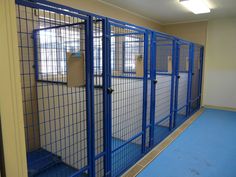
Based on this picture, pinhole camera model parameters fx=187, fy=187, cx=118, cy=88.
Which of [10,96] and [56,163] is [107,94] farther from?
[56,163]

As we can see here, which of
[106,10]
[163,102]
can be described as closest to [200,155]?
[163,102]

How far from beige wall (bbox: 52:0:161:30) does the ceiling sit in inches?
4.1

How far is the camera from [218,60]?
531 centimetres

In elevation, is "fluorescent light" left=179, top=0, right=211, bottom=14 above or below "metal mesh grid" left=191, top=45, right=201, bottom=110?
above

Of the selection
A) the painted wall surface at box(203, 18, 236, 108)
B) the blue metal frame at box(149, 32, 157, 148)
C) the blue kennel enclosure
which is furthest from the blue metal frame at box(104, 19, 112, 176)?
the painted wall surface at box(203, 18, 236, 108)

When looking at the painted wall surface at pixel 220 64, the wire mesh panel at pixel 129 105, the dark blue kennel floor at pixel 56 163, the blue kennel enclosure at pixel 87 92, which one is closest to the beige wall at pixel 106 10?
the blue kennel enclosure at pixel 87 92

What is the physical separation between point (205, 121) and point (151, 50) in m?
2.47

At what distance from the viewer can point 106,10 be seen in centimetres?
401

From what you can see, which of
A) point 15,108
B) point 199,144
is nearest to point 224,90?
point 199,144

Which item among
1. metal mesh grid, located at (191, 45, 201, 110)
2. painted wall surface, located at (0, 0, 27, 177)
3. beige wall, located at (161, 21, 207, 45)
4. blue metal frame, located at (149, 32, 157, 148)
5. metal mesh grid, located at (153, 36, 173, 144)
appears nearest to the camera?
painted wall surface, located at (0, 0, 27, 177)

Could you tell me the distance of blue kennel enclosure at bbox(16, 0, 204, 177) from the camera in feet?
5.48

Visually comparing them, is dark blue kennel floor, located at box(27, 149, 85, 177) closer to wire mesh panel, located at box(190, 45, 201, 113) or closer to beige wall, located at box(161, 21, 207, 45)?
wire mesh panel, located at box(190, 45, 201, 113)

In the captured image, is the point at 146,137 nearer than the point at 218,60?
Yes

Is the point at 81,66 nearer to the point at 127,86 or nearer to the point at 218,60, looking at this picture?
the point at 127,86
